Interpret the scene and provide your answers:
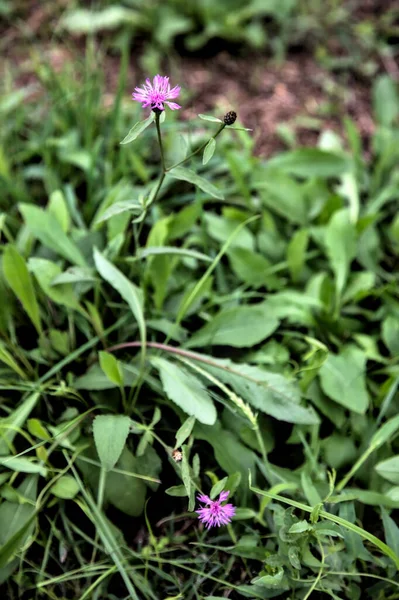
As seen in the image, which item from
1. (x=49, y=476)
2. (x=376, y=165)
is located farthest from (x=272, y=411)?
(x=376, y=165)

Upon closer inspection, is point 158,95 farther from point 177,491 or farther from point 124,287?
point 177,491

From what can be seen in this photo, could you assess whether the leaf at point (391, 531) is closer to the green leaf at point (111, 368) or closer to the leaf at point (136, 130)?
the green leaf at point (111, 368)

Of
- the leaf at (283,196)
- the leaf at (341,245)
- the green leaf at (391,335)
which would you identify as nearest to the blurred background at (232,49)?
the leaf at (283,196)

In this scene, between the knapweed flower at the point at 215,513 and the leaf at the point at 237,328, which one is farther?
the leaf at the point at 237,328

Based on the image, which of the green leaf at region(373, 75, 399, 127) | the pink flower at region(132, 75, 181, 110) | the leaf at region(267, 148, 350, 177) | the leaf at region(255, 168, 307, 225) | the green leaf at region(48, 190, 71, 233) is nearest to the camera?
the pink flower at region(132, 75, 181, 110)

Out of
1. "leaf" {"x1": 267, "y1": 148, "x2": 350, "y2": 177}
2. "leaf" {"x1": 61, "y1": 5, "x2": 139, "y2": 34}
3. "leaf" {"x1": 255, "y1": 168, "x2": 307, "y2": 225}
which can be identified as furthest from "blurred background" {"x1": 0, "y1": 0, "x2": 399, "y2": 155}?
"leaf" {"x1": 255, "y1": 168, "x2": 307, "y2": 225}

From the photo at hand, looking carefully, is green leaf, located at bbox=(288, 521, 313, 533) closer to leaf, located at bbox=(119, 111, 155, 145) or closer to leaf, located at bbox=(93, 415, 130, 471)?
leaf, located at bbox=(93, 415, 130, 471)
